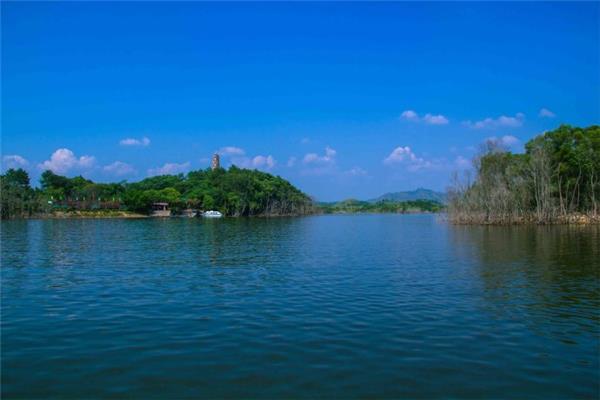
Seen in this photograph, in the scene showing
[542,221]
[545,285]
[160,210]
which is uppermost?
[160,210]

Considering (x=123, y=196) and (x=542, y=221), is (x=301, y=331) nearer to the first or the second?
(x=542, y=221)

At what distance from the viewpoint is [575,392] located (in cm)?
966

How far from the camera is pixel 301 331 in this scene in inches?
559

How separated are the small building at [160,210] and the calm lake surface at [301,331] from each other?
143 meters

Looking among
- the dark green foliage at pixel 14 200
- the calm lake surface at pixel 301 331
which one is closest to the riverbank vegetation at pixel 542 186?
the calm lake surface at pixel 301 331

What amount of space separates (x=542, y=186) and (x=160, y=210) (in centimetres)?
13152

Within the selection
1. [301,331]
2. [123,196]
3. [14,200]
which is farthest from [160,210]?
[301,331]

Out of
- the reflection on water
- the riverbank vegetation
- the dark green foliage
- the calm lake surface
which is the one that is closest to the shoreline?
the riverbank vegetation

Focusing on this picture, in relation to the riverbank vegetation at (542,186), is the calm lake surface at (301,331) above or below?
below

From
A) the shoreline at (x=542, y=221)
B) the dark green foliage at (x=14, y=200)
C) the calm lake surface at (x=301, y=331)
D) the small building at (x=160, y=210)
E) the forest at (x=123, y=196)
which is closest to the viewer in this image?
the calm lake surface at (x=301, y=331)

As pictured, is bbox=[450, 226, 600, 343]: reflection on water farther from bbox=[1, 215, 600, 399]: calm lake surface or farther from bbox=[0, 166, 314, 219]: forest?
bbox=[0, 166, 314, 219]: forest

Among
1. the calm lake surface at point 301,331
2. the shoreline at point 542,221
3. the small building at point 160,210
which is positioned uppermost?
the small building at point 160,210

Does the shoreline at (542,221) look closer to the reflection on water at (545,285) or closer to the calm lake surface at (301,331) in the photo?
the reflection on water at (545,285)

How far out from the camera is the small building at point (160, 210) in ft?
549
